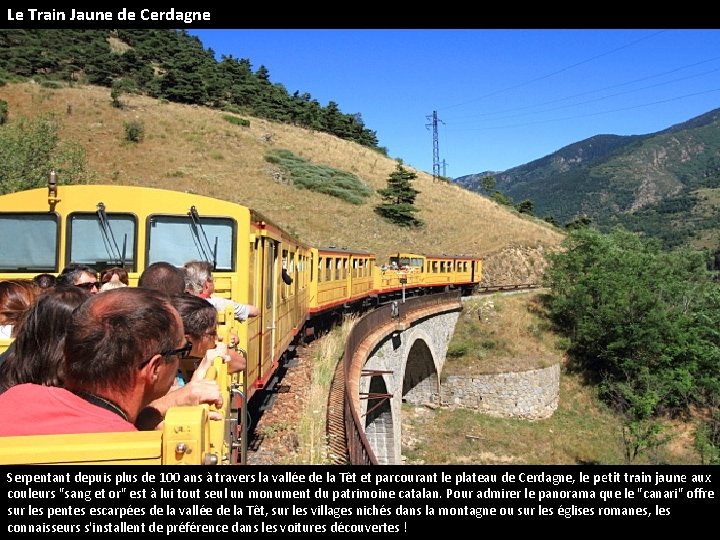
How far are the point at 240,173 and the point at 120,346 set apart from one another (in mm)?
47651

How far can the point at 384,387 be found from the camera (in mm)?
18969

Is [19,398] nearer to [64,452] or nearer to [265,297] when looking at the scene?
[64,452]

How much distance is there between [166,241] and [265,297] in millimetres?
1558

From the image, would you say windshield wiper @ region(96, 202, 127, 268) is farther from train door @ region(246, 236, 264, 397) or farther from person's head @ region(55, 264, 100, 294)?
person's head @ region(55, 264, 100, 294)

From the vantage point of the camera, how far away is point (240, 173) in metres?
47.6

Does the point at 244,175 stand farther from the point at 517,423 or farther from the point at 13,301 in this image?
the point at 13,301

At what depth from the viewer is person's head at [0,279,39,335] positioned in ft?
10.9

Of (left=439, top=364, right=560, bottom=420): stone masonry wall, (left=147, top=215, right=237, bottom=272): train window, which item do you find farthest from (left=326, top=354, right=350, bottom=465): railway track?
(left=439, top=364, right=560, bottom=420): stone masonry wall

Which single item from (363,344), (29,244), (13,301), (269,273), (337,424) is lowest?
(337,424)

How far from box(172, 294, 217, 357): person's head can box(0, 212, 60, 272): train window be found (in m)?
4.04

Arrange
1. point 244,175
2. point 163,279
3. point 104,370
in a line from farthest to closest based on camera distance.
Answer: point 244,175
point 163,279
point 104,370

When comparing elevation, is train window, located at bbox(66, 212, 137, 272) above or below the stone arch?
above

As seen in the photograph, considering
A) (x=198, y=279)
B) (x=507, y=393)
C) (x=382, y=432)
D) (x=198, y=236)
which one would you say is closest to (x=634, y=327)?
(x=507, y=393)
